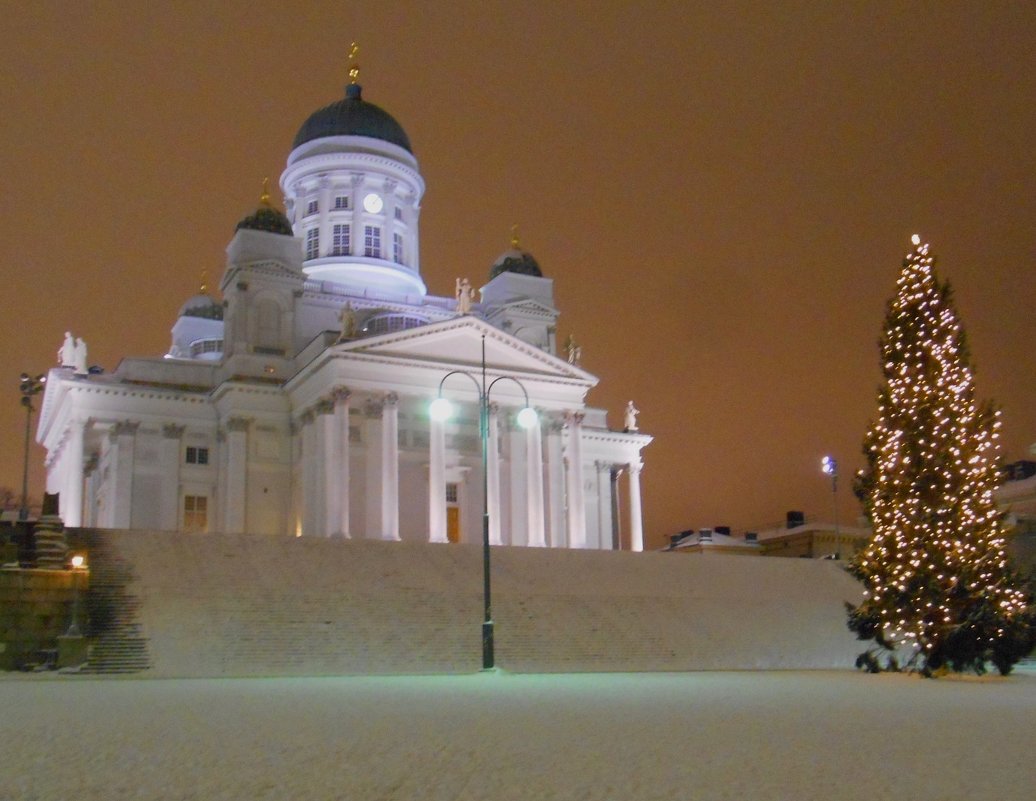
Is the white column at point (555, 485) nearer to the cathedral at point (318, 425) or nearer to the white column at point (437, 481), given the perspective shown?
the cathedral at point (318, 425)

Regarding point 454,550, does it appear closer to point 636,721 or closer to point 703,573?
point 703,573

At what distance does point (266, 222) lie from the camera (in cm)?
5616

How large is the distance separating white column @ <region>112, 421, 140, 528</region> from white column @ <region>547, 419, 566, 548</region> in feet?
61.1

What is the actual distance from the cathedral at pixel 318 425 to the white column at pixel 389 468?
0.06 m

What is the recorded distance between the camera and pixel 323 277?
198ft

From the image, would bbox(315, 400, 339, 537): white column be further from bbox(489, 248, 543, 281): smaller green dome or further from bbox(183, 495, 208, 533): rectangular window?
bbox(489, 248, 543, 281): smaller green dome

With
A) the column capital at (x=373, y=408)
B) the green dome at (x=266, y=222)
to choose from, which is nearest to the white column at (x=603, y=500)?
the column capital at (x=373, y=408)

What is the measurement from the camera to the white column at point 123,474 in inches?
2000

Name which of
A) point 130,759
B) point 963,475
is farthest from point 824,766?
point 963,475

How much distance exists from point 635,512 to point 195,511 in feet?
75.4

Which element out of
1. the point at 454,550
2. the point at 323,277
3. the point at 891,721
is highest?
the point at 323,277

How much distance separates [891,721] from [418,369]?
35.4 meters

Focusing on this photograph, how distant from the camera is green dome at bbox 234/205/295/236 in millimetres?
55844

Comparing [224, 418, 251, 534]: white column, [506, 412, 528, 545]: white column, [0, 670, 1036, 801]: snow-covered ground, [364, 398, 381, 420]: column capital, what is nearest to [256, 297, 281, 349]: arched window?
[224, 418, 251, 534]: white column
